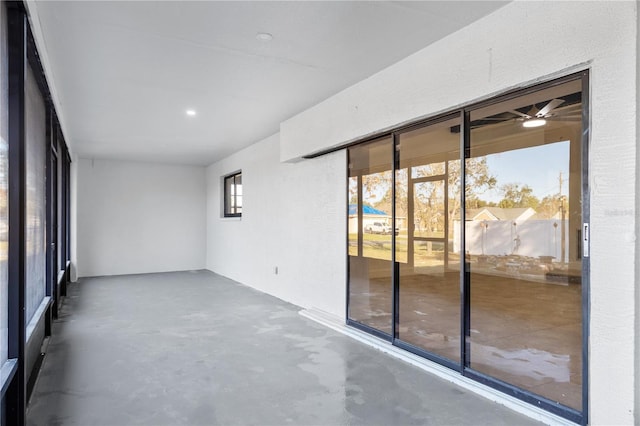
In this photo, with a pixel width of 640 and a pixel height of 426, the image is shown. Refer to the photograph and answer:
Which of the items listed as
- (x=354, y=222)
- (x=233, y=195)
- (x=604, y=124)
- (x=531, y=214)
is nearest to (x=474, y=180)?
(x=531, y=214)

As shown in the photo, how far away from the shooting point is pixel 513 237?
12.2 feet

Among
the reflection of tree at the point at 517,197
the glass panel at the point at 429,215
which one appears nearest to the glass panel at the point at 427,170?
the glass panel at the point at 429,215

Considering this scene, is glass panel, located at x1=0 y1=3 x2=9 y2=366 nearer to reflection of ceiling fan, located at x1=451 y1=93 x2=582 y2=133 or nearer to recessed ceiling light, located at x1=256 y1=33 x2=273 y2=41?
recessed ceiling light, located at x1=256 y1=33 x2=273 y2=41

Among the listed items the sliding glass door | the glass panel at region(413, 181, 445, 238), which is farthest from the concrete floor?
the glass panel at region(413, 181, 445, 238)

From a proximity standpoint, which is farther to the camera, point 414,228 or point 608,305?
point 414,228

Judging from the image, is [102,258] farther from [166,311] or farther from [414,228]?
[414,228]

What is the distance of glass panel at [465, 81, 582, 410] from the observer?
2.80 meters

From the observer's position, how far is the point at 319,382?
3092 millimetres

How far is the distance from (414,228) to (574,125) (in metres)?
1.87

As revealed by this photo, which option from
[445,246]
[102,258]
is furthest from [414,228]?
[102,258]

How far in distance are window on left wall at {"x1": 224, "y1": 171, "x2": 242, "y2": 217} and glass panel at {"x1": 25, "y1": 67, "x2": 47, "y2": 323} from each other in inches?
171

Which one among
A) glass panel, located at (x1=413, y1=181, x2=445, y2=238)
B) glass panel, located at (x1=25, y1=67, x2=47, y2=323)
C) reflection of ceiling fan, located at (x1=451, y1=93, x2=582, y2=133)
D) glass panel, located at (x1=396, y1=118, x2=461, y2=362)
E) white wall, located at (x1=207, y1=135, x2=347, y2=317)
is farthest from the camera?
white wall, located at (x1=207, y1=135, x2=347, y2=317)

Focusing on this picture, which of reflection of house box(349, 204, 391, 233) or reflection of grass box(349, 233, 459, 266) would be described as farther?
reflection of house box(349, 204, 391, 233)

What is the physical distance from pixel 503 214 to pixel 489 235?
0.22 meters
